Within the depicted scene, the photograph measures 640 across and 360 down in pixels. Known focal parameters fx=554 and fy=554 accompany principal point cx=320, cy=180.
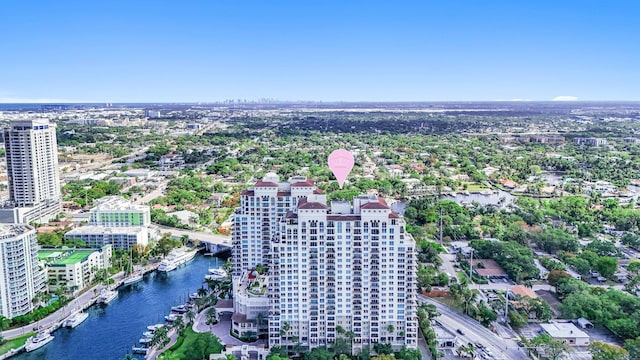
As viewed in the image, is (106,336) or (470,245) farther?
(470,245)

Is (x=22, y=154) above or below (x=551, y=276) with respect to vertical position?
above

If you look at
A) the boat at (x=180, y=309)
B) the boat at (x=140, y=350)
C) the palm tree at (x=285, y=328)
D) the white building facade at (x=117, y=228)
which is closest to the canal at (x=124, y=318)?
the boat at (x=140, y=350)

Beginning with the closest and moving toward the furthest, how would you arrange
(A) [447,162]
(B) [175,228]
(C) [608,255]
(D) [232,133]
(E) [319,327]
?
(E) [319,327] < (C) [608,255] < (B) [175,228] < (A) [447,162] < (D) [232,133]

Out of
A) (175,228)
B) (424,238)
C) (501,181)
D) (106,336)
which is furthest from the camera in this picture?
(501,181)

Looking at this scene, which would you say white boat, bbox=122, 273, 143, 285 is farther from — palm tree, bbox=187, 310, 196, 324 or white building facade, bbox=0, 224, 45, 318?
palm tree, bbox=187, 310, 196, 324

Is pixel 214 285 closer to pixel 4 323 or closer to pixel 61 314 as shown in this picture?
pixel 61 314

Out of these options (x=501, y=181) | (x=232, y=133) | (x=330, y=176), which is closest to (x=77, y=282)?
(x=330, y=176)

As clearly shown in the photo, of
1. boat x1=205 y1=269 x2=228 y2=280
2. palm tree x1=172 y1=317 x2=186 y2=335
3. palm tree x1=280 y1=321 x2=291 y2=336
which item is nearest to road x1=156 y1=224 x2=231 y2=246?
boat x1=205 y1=269 x2=228 y2=280

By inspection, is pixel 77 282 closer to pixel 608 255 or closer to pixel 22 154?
pixel 22 154
